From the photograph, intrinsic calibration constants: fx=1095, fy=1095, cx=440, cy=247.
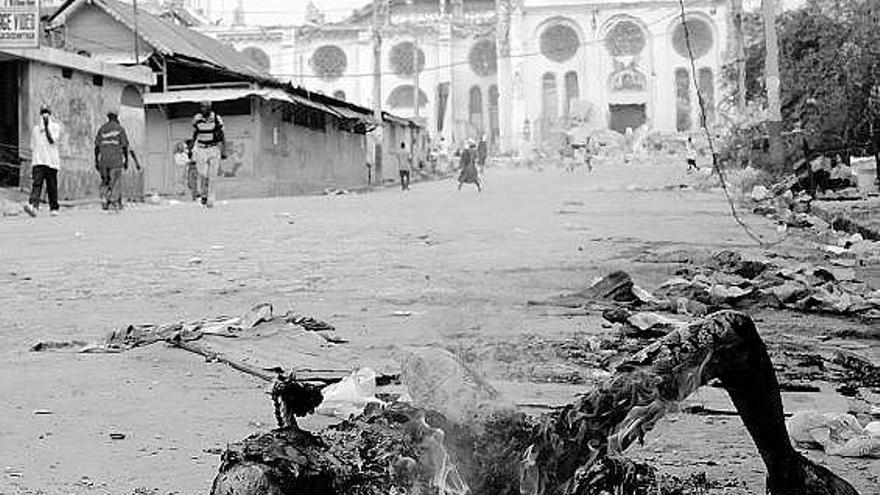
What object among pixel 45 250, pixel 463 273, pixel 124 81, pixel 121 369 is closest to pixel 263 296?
pixel 463 273

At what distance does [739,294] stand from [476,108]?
7061 cm

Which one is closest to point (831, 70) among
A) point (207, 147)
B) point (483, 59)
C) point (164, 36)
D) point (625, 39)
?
point (207, 147)


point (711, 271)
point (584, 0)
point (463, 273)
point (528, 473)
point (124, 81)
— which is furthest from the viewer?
point (584, 0)

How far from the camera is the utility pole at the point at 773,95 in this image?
65.4 ft

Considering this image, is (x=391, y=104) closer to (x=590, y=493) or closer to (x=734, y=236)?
(x=734, y=236)

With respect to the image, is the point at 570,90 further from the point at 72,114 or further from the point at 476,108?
the point at 72,114

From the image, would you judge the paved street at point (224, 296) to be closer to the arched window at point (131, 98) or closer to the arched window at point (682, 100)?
the arched window at point (131, 98)

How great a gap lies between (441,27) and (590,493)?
7188cm

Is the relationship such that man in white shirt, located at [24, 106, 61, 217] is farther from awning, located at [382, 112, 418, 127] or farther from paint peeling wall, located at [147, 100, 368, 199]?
awning, located at [382, 112, 418, 127]

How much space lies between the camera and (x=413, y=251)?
9.59 m

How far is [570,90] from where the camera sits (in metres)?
71.2

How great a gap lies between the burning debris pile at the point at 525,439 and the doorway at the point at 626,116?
228 ft

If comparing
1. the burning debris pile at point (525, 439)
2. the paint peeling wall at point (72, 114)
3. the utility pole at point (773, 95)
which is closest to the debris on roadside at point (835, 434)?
the burning debris pile at point (525, 439)

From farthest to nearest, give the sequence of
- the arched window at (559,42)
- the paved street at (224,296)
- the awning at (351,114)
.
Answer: the arched window at (559,42)
the awning at (351,114)
the paved street at (224,296)
